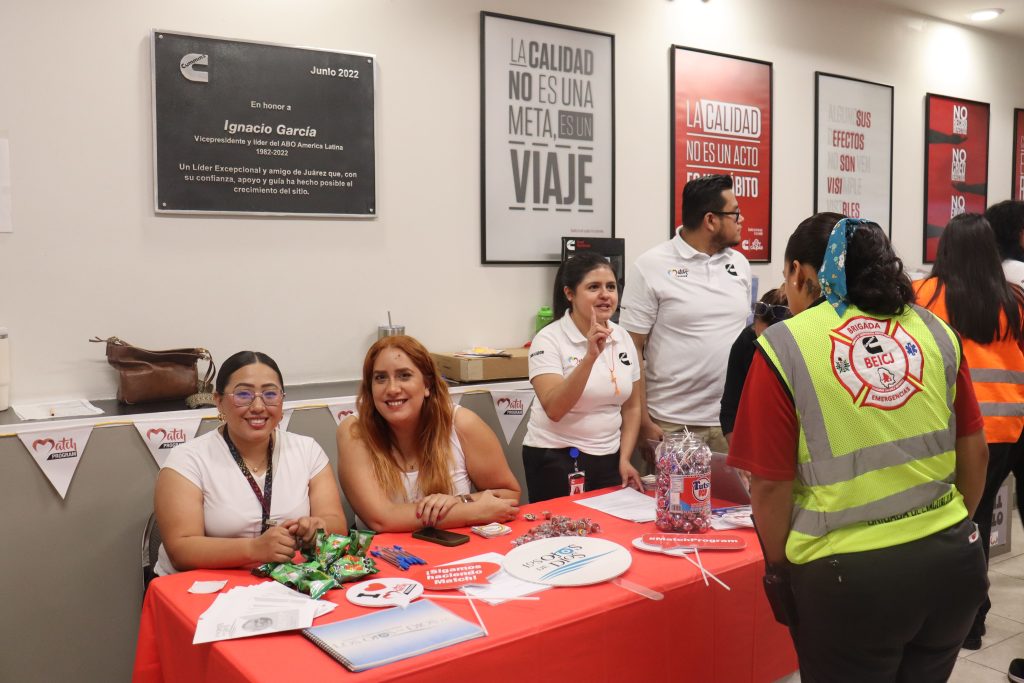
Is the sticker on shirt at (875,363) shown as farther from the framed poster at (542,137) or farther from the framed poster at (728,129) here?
the framed poster at (728,129)

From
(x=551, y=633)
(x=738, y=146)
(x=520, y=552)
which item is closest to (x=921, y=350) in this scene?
(x=551, y=633)

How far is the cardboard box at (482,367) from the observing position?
11.9 ft

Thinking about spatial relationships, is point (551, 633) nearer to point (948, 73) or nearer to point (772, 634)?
point (772, 634)

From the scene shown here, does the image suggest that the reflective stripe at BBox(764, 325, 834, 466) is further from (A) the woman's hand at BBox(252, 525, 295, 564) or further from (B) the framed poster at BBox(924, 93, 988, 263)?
(B) the framed poster at BBox(924, 93, 988, 263)

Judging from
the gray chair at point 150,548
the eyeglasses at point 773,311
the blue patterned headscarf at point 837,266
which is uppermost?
the blue patterned headscarf at point 837,266

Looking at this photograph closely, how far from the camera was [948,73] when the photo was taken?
608cm

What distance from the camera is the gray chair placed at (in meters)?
2.55

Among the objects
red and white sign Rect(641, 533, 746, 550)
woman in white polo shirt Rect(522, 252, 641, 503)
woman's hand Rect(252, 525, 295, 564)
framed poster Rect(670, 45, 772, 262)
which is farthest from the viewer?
framed poster Rect(670, 45, 772, 262)

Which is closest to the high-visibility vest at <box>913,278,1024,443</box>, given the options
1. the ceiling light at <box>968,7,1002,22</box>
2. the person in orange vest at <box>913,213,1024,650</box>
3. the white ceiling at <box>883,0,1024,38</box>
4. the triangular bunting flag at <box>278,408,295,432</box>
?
the person in orange vest at <box>913,213,1024,650</box>

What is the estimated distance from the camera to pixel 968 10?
5805 millimetres

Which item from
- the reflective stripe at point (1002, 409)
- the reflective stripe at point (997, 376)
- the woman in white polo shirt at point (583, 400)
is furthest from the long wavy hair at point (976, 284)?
the woman in white polo shirt at point (583, 400)

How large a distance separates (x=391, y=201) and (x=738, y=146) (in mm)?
2261

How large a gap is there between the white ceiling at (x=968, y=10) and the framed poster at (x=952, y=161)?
0.54 m

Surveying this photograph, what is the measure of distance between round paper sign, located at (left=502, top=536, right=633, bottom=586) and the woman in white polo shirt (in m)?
0.74
